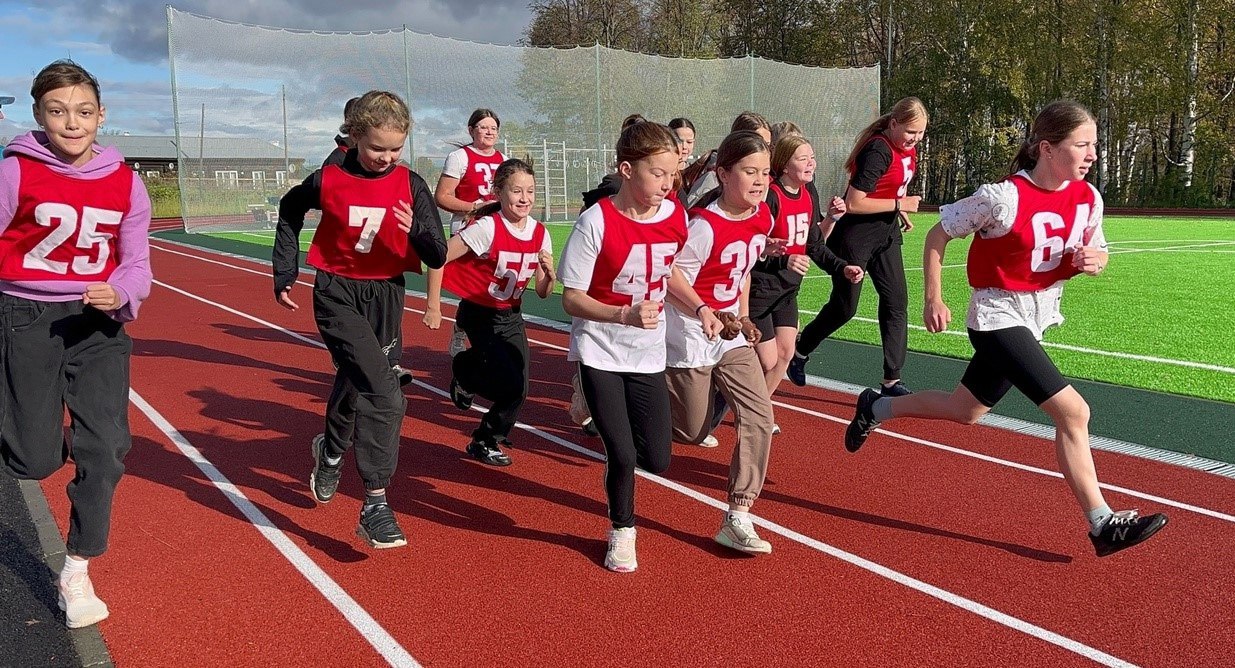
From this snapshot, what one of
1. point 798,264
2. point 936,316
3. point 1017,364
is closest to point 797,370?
point 798,264

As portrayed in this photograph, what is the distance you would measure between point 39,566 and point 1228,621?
475 cm

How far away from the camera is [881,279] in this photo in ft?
22.5

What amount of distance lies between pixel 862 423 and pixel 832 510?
2.32ft

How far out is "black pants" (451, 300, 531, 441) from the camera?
17.9 ft

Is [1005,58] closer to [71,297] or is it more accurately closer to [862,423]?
[862,423]

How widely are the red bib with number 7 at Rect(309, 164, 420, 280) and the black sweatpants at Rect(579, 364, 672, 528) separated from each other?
1160mm

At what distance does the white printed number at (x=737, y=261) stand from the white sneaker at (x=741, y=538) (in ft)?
3.37

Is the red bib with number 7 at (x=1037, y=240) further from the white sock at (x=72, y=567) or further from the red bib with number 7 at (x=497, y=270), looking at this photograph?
the white sock at (x=72, y=567)

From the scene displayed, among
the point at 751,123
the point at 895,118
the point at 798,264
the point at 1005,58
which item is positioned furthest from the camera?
the point at 1005,58

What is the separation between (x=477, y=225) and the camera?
18.1 feet

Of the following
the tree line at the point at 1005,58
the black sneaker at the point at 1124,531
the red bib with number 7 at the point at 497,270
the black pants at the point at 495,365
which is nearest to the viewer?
the black sneaker at the point at 1124,531

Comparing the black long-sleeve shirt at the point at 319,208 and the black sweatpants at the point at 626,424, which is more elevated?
the black long-sleeve shirt at the point at 319,208

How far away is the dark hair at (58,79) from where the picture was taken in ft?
11.1

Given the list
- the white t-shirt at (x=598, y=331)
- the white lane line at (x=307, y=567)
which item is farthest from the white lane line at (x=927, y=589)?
the white lane line at (x=307, y=567)
